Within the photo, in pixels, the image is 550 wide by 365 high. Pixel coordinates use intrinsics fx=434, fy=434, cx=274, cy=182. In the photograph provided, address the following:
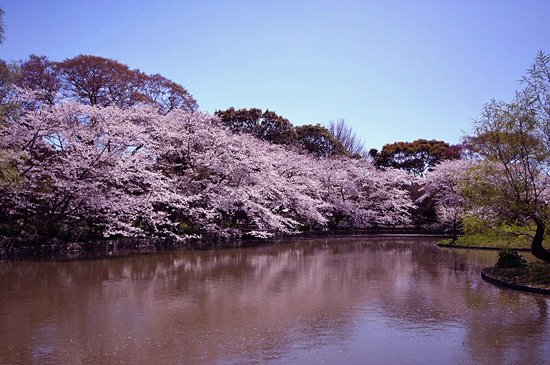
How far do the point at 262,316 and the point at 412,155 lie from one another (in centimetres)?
4316

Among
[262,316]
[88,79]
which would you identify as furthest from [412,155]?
[262,316]

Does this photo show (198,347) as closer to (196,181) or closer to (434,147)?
(196,181)

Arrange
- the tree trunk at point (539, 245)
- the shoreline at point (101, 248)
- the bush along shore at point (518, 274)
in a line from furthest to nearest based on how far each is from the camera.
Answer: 1. the shoreline at point (101, 248)
2. the tree trunk at point (539, 245)
3. the bush along shore at point (518, 274)

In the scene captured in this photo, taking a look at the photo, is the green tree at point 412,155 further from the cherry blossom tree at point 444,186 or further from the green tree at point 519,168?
the green tree at point 519,168

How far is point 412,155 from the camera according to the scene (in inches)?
1882

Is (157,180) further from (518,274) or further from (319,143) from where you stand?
(319,143)

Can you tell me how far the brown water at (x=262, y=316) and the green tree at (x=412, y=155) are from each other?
1382 inches

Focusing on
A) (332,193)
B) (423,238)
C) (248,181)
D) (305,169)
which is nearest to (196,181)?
(248,181)

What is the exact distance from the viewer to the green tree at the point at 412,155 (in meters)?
46.8

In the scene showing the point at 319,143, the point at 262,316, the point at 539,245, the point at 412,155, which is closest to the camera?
the point at 262,316

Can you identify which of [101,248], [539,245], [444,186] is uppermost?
[444,186]

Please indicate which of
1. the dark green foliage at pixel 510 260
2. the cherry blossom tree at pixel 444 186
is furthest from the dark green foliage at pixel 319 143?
the dark green foliage at pixel 510 260

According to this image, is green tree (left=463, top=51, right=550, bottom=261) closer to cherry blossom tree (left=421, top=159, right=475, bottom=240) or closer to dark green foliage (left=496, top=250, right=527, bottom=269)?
dark green foliage (left=496, top=250, right=527, bottom=269)

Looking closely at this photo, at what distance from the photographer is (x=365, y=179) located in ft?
120
